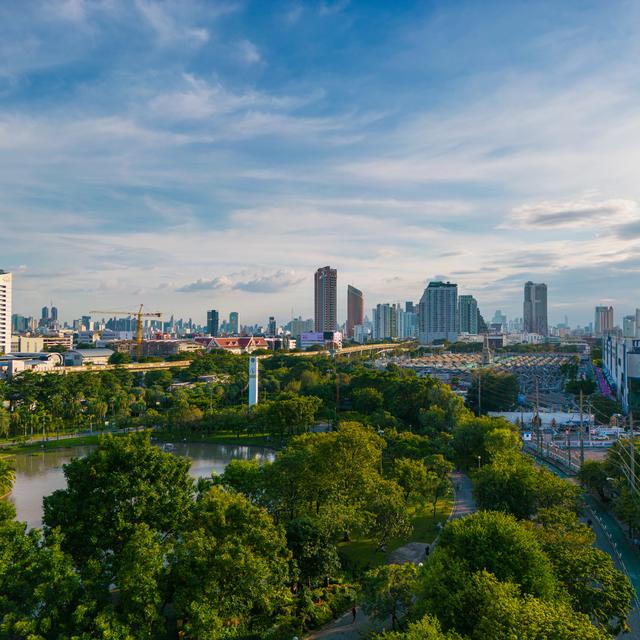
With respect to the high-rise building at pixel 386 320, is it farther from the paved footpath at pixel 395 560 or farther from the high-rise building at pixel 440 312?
the paved footpath at pixel 395 560

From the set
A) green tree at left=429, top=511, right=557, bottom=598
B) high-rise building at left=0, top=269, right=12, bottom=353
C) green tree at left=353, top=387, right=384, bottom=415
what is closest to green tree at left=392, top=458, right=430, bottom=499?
green tree at left=429, top=511, right=557, bottom=598

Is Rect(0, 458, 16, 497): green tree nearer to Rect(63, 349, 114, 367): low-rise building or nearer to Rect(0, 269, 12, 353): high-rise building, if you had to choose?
Rect(63, 349, 114, 367): low-rise building

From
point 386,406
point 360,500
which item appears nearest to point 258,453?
point 386,406

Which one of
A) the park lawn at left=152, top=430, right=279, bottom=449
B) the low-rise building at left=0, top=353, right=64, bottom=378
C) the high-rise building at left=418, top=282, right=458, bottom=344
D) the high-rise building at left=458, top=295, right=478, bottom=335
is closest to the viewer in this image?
the park lawn at left=152, top=430, right=279, bottom=449

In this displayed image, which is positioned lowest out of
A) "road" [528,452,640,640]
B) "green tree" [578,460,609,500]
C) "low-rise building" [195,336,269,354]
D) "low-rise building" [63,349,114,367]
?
"road" [528,452,640,640]

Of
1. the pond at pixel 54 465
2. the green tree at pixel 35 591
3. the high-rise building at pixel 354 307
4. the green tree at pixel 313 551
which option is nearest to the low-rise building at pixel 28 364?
the pond at pixel 54 465

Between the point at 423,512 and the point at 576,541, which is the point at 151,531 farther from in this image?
the point at 423,512

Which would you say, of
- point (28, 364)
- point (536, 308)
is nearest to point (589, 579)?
point (28, 364)
